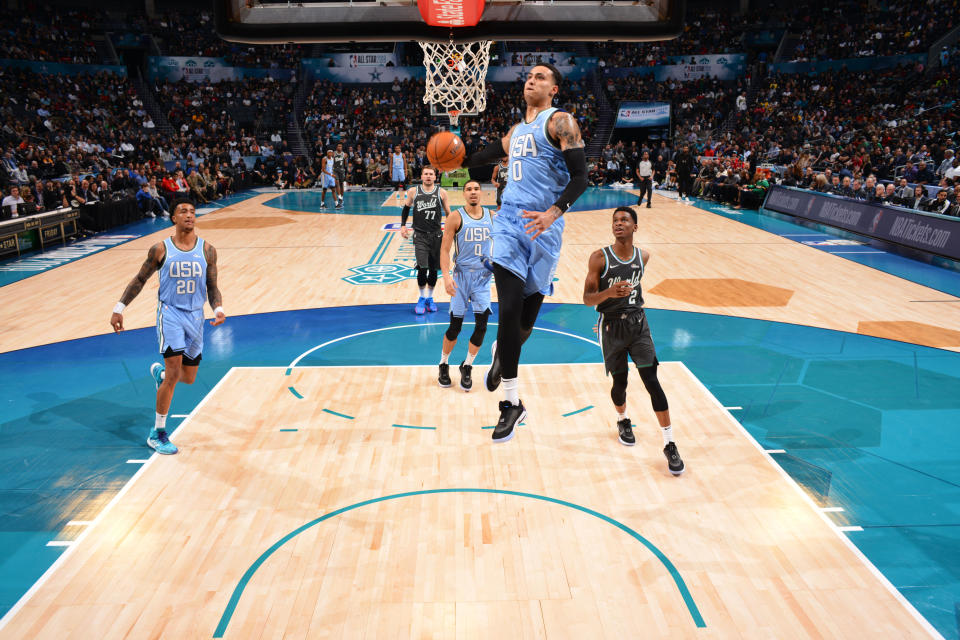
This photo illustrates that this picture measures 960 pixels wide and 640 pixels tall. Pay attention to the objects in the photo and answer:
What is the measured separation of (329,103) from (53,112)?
11496 mm

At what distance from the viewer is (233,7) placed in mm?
6094

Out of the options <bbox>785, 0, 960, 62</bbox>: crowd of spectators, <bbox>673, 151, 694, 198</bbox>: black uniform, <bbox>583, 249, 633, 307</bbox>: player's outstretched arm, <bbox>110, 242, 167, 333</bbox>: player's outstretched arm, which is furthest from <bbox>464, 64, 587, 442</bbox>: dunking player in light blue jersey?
<bbox>785, 0, 960, 62</bbox>: crowd of spectators

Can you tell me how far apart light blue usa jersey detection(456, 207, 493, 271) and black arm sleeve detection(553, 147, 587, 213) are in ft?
9.41

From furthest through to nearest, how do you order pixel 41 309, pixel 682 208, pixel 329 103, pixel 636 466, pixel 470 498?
1. pixel 329 103
2. pixel 682 208
3. pixel 41 309
4. pixel 636 466
5. pixel 470 498

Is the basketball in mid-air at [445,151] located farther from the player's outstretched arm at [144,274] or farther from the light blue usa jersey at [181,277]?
the player's outstretched arm at [144,274]

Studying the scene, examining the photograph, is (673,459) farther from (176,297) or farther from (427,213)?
(427,213)

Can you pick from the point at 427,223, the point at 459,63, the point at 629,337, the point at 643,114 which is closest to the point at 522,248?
the point at 629,337

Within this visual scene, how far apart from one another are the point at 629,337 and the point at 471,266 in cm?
218

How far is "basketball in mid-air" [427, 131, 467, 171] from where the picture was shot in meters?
4.39

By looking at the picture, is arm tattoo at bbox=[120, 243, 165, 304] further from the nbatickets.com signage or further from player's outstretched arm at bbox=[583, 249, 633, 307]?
the nbatickets.com signage

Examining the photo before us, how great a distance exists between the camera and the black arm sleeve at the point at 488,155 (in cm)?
425

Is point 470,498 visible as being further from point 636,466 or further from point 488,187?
point 488,187

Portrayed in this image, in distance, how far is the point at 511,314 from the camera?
3.99 meters

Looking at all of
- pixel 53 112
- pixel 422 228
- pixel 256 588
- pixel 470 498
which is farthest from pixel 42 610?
pixel 53 112
